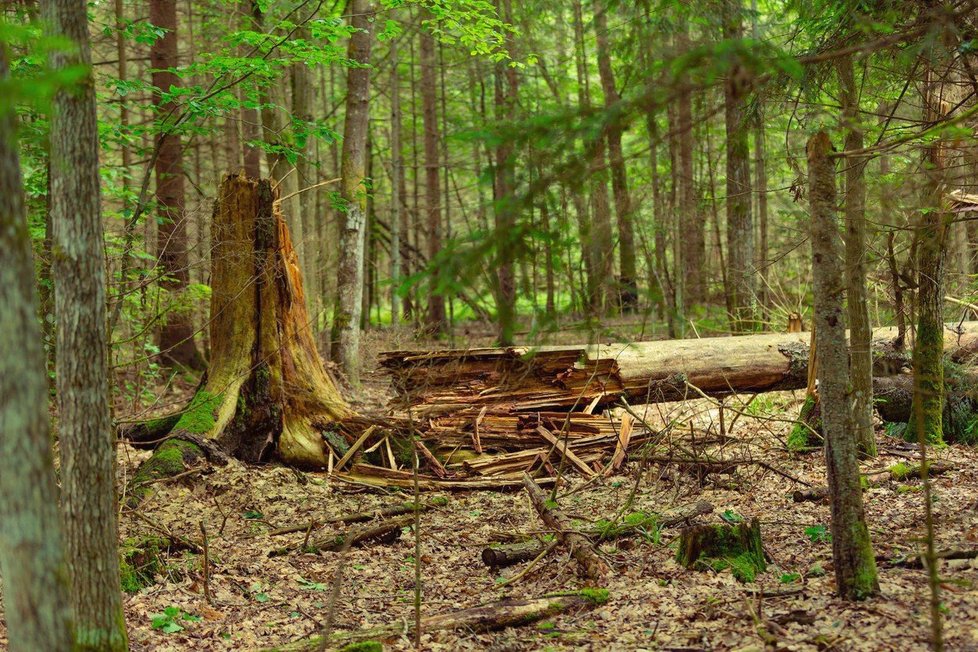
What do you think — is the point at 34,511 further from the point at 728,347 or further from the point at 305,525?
the point at 728,347

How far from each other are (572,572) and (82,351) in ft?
13.1

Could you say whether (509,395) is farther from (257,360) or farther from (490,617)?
(490,617)

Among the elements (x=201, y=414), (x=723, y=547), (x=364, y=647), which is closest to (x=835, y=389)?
(x=723, y=547)

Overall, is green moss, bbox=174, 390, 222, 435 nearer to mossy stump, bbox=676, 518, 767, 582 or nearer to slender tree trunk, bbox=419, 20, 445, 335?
mossy stump, bbox=676, 518, 767, 582

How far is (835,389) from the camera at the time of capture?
15.1ft

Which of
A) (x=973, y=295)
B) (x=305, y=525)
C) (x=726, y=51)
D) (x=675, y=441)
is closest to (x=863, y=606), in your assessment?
(x=726, y=51)

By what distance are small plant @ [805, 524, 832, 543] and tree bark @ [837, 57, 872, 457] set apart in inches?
37.5

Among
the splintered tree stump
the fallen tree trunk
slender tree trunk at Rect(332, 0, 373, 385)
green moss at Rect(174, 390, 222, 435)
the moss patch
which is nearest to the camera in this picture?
green moss at Rect(174, 390, 222, 435)

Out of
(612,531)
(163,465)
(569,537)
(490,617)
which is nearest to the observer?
(490,617)

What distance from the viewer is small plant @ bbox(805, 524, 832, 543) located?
617 centimetres

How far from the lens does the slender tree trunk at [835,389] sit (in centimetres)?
454

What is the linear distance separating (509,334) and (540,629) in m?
2.23

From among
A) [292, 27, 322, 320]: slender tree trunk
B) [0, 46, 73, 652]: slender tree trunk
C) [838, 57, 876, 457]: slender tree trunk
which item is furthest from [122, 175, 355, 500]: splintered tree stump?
[838, 57, 876, 457]: slender tree trunk

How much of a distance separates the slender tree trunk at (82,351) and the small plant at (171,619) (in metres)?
1.07
